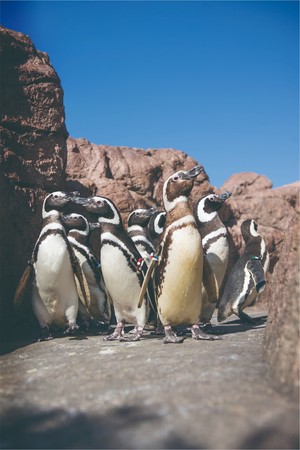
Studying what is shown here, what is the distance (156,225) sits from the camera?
696 cm

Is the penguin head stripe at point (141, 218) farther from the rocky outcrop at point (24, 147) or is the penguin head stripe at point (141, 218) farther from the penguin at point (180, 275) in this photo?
the penguin at point (180, 275)

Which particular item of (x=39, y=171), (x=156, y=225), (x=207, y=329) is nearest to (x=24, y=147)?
(x=39, y=171)

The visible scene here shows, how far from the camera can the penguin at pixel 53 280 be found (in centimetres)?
527

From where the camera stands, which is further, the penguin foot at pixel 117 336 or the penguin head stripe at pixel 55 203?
the penguin head stripe at pixel 55 203

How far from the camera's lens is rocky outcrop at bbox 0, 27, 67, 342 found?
224 inches

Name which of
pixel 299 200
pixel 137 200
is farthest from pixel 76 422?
pixel 137 200

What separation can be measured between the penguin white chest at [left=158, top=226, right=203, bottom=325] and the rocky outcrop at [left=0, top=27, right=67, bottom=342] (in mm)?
2104

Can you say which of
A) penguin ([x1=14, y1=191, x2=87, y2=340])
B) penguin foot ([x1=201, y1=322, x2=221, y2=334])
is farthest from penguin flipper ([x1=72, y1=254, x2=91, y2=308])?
penguin foot ([x1=201, y1=322, x2=221, y2=334])

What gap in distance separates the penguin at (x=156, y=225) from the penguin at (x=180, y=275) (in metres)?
2.15

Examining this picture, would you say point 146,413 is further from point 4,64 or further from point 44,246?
point 4,64

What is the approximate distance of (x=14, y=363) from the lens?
3857 mm

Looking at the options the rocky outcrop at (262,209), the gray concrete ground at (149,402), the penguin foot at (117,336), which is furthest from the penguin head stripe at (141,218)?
the rocky outcrop at (262,209)

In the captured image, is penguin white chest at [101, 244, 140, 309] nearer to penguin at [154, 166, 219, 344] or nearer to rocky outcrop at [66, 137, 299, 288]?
penguin at [154, 166, 219, 344]

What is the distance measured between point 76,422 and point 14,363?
1.73m
